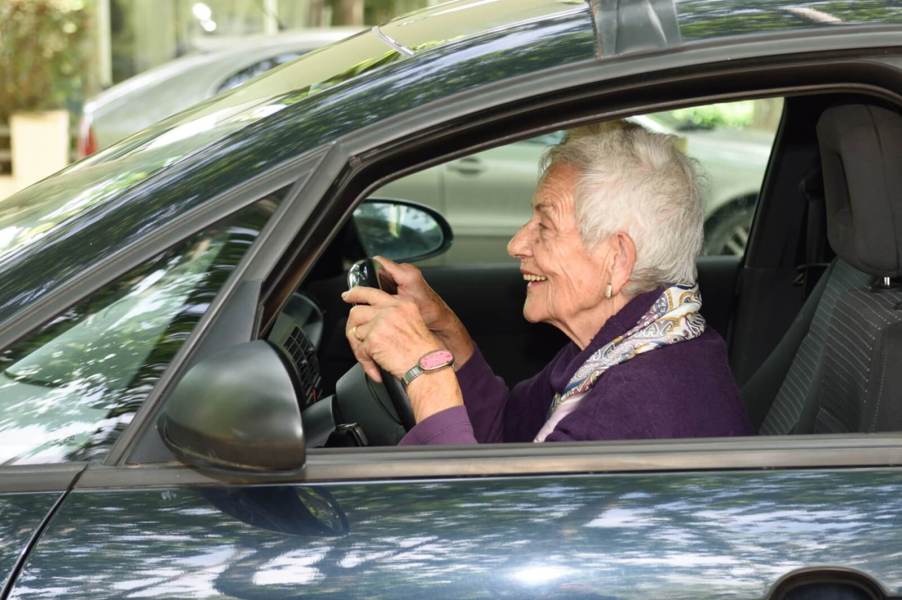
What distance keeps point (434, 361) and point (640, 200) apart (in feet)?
1.51

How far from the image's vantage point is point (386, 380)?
2.17m

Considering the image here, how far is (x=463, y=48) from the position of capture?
2.00 m

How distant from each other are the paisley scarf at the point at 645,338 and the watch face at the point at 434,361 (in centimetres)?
21

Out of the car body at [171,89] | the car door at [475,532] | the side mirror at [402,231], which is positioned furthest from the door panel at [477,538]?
the car body at [171,89]

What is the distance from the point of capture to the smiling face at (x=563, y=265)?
7.56 ft

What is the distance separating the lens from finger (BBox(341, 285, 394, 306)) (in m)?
2.18

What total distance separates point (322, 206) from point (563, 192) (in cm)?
62

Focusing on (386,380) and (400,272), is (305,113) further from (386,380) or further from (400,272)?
(400,272)

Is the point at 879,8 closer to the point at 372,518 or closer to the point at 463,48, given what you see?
the point at 463,48

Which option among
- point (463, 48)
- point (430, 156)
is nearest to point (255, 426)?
point (430, 156)

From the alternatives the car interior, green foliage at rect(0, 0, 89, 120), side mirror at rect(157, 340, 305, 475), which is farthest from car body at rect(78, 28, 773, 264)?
green foliage at rect(0, 0, 89, 120)

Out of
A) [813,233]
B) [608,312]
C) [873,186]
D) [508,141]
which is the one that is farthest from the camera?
[813,233]

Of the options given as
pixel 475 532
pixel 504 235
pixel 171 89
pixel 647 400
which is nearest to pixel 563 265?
pixel 647 400

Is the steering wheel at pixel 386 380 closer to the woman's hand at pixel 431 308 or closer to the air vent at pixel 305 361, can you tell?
the woman's hand at pixel 431 308
